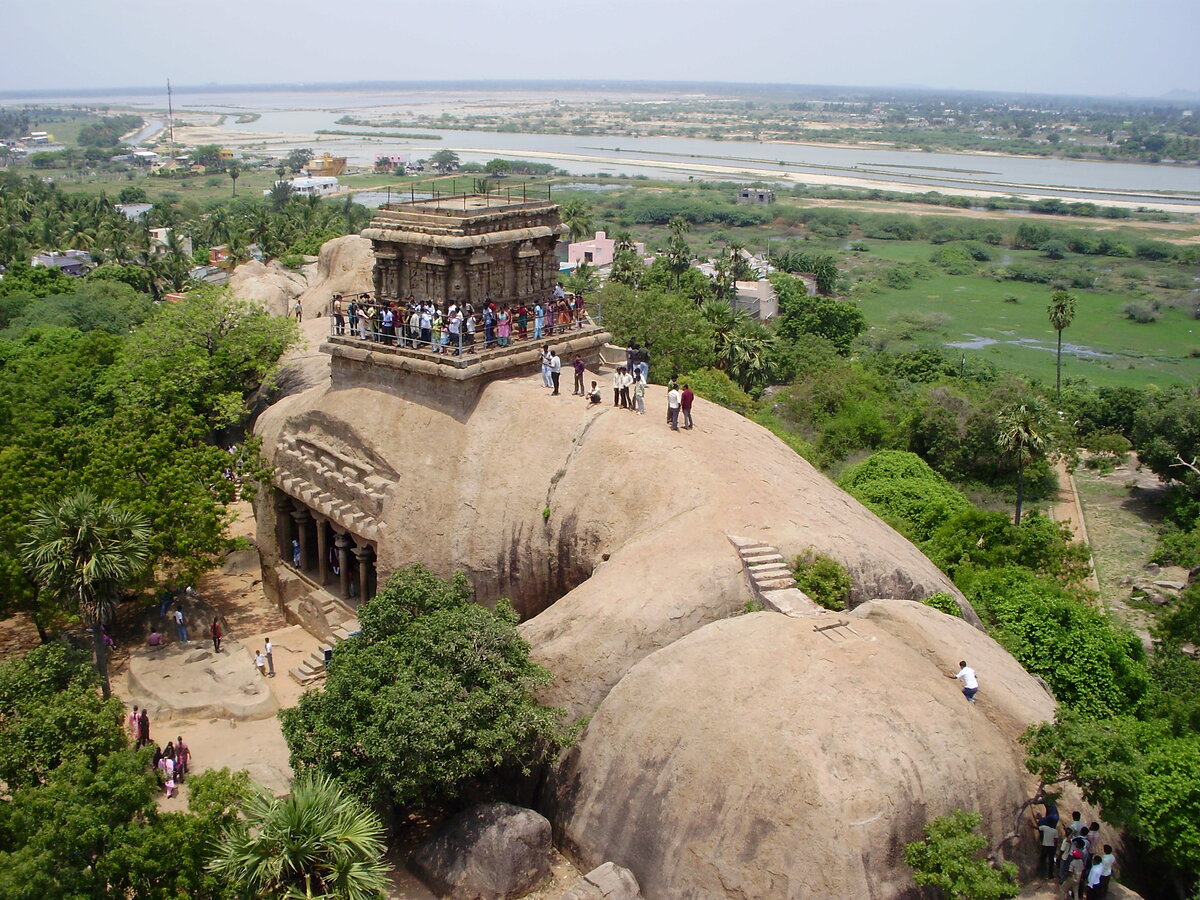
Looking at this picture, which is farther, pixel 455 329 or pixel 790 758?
pixel 455 329

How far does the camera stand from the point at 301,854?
16562mm

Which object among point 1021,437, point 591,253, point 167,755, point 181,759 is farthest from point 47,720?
point 591,253

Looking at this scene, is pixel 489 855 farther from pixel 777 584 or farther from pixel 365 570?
pixel 365 570

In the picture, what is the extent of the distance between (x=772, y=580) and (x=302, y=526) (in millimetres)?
17905

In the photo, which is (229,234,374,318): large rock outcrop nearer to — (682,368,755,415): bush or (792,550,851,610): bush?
(682,368,755,415): bush

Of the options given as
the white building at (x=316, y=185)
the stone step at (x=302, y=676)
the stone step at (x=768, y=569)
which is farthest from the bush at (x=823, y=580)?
the white building at (x=316, y=185)

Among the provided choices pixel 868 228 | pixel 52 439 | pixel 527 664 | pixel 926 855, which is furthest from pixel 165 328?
pixel 868 228

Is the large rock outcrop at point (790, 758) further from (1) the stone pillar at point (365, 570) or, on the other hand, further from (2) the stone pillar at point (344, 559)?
(2) the stone pillar at point (344, 559)

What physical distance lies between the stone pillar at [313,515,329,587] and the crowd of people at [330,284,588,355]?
5.87 metres

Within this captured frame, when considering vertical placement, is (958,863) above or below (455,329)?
below

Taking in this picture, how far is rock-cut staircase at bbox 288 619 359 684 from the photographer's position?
29.6m

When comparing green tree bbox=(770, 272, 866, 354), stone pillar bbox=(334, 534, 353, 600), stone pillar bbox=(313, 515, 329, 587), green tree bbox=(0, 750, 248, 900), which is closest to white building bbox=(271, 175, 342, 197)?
green tree bbox=(770, 272, 866, 354)

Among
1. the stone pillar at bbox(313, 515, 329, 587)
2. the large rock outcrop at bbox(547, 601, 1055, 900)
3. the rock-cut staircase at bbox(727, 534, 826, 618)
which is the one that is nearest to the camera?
the large rock outcrop at bbox(547, 601, 1055, 900)

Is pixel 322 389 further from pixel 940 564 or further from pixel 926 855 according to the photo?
pixel 926 855
